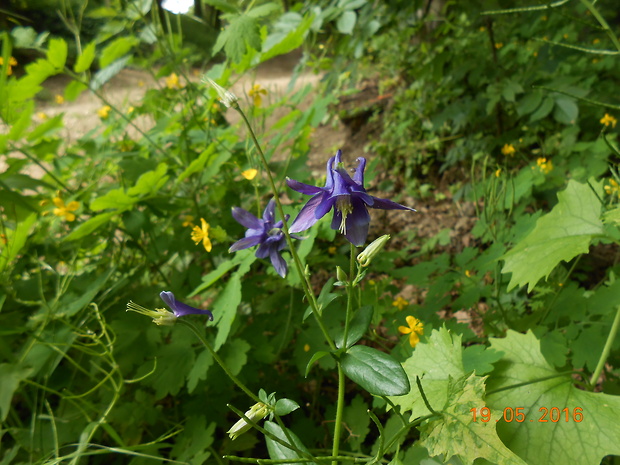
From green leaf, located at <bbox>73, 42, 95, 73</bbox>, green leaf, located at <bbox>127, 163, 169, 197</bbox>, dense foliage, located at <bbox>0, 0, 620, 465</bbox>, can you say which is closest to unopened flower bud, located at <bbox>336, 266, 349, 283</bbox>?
dense foliage, located at <bbox>0, 0, 620, 465</bbox>

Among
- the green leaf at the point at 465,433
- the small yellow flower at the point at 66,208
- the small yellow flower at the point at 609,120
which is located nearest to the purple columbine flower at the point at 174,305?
the green leaf at the point at 465,433

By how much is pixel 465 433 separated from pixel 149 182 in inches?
48.7

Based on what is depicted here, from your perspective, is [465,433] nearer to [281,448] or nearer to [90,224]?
[281,448]

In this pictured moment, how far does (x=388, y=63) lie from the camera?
4.68 metres

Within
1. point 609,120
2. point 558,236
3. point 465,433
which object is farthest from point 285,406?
point 609,120

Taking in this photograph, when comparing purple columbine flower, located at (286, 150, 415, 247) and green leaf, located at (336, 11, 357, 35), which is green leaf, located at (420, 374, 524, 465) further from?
green leaf, located at (336, 11, 357, 35)

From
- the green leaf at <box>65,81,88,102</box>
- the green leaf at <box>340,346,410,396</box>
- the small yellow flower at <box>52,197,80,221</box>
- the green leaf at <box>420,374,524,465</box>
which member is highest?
the green leaf at <box>65,81,88,102</box>

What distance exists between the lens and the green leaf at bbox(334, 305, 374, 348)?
729mm

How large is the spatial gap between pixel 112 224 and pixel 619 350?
193 centimetres

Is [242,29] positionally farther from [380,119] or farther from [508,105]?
[380,119]

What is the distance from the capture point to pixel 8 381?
3.88ft

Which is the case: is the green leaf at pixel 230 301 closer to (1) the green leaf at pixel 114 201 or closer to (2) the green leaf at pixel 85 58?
(1) the green leaf at pixel 114 201

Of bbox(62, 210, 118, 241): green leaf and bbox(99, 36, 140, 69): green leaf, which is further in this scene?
bbox(99, 36, 140, 69): green leaf

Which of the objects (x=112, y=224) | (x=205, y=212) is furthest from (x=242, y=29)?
(x=112, y=224)
